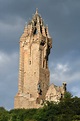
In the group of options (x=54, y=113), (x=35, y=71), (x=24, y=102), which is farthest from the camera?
(x=35, y=71)

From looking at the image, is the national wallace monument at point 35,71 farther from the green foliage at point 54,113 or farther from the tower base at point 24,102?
the green foliage at point 54,113

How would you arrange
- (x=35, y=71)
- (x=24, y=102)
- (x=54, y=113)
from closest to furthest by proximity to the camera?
(x=54, y=113), (x=24, y=102), (x=35, y=71)

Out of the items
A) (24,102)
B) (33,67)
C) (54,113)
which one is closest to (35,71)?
(33,67)

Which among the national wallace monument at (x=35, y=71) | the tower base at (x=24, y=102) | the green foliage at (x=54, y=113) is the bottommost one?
the green foliage at (x=54, y=113)

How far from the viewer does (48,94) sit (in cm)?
10456

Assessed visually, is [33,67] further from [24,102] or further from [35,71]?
[24,102]

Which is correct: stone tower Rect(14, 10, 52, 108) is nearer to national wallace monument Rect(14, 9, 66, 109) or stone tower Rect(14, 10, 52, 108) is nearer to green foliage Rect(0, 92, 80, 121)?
national wallace monument Rect(14, 9, 66, 109)

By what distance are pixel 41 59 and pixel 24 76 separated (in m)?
4.92

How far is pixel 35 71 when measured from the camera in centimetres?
10800

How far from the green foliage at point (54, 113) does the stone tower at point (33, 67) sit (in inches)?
395

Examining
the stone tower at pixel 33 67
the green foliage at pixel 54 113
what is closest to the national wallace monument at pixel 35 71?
the stone tower at pixel 33 67

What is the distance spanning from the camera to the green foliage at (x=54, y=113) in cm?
8207

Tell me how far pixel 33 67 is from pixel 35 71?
3.38 ft

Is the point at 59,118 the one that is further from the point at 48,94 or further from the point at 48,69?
the point at 48,69
